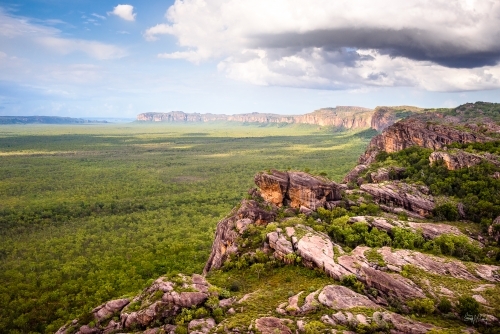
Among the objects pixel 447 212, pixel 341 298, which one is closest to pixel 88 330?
pixel 341 298

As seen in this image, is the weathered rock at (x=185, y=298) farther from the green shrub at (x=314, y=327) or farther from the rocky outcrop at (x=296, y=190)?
the rocky outcrop at (x=296, y=190)

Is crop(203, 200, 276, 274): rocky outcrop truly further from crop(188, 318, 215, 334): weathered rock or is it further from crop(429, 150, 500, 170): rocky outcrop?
crop(429, 150, 500, 170): rocky outcrop

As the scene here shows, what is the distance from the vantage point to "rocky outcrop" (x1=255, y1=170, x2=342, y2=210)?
5372cm

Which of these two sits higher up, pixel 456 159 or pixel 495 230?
pixel 456 159

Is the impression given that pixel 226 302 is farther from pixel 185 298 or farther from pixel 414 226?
pixel 414 226

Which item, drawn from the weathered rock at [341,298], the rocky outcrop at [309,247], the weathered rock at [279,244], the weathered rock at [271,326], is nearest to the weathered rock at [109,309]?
the weathered rock at [271,326]

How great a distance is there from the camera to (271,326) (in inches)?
1065

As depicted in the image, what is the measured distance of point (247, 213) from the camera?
51219 millimetres

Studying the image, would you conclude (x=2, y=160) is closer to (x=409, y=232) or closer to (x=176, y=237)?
(x=176, y=237)

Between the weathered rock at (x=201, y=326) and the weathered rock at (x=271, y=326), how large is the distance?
404 cm

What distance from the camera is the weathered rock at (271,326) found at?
2644 cm

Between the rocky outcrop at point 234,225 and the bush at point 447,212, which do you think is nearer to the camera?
the rocky outcrop at point 234,225

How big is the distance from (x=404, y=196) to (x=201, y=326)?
39010 mm

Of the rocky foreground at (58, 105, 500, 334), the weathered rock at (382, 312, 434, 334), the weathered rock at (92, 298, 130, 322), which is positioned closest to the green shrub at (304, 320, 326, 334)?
the rocky foreground at (58, 105, 500, 334)
